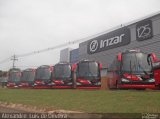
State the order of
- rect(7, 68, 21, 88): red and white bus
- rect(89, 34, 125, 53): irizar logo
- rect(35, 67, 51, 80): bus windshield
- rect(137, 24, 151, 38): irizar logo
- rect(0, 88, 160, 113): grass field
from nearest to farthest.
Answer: rect(0, 88, 160, 113): grass field
rect(35, 67, 51, 80): bus windshield
rect(137, 24, 151, 38): irizar logo
rect(7, 68, 21, 88): red and white bus
rect(89, 34, 125, 53): irizar logo

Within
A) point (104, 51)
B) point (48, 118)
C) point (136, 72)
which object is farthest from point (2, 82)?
point (48, 118)

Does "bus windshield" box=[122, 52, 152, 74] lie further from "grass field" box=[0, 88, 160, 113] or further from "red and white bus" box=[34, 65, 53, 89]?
"red and white bus" box=[34, 65, 53, 89]

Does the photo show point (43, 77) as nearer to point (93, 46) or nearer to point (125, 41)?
point (125, 41)

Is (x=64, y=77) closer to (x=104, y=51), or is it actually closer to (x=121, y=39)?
(x=121, y=39)

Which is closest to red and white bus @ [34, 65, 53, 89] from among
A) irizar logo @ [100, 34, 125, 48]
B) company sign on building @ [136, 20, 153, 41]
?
company sign on building @ [136, 20, 153, 41]

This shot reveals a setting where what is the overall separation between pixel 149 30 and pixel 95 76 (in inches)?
445

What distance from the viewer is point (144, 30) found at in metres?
32.7

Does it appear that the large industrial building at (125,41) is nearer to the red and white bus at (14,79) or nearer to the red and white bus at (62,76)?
the red and white bus at (62,76)

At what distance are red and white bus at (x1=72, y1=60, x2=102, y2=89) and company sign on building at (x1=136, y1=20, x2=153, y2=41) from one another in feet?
32.7

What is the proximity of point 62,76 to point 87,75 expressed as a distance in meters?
3.28

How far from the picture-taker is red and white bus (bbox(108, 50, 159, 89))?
62.5ft

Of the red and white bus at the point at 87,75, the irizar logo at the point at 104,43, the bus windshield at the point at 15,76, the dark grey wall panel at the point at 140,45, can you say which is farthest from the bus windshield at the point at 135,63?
the bus windshield at the point at 15,76

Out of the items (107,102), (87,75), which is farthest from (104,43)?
(107,102)

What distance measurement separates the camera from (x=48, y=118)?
26.2 feet
